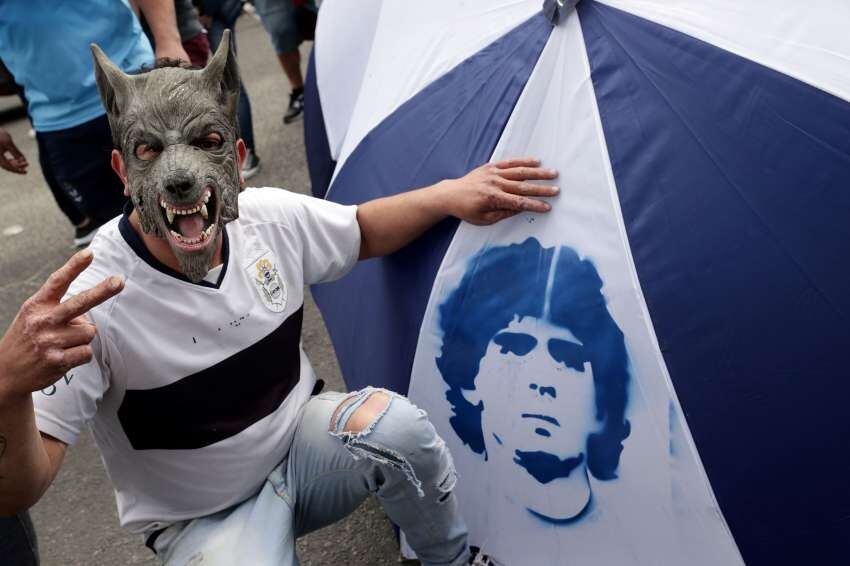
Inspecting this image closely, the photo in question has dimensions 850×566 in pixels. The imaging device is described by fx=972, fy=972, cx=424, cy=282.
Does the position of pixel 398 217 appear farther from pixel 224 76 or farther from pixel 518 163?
pixel 224 76

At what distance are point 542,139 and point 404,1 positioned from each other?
28.3 inches

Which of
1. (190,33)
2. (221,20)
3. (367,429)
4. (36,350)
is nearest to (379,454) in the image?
(367,429)

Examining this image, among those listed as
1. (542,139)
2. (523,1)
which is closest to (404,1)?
(523,1)

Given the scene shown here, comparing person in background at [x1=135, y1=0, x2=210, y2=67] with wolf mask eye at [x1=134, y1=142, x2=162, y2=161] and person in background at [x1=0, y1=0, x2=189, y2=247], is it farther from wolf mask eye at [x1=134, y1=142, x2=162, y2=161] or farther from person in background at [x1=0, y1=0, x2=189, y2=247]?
wolf mask eye at [x1=134, y1=142, x2=162, y2=161]

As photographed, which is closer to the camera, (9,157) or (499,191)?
(499,191)

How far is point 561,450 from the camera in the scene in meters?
1.94

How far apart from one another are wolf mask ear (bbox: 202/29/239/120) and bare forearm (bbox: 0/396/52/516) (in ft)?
2.27

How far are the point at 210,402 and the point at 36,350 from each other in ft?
1.53

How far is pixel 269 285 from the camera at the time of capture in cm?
201

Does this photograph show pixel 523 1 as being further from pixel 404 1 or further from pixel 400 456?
pixel 400 456

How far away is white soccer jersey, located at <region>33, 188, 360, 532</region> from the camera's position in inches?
71.5

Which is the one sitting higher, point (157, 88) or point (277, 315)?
point (157, 88)

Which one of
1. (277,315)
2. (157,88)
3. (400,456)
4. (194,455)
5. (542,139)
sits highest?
(542,139)

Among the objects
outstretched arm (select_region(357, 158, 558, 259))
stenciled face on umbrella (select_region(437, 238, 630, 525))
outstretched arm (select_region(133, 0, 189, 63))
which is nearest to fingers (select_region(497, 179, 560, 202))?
outstretched arm (select_region(357, 158, 558, 259))
